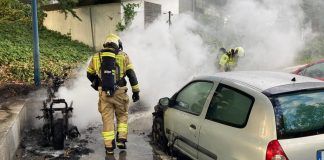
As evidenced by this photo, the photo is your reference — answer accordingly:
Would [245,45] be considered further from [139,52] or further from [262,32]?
[139,52]

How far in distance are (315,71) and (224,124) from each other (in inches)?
215

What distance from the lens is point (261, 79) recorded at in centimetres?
497

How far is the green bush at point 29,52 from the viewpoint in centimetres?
1134

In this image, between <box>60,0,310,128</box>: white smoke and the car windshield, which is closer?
the car windshield

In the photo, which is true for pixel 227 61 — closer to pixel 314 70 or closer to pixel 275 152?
pixel 314 70

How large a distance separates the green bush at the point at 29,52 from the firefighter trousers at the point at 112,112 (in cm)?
474

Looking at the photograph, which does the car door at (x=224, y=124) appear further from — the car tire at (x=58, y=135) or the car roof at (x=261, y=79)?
the car tire at (x=58, y=135)

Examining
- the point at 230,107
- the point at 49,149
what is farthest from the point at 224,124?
the point at 49,149

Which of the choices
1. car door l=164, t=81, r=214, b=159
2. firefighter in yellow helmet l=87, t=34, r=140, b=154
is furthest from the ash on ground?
car door l=164, t=81, r=214, b=159

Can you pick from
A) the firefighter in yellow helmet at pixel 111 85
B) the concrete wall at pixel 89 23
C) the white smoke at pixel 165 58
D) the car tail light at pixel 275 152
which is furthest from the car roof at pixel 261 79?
the concrete wall at pixel 89 23

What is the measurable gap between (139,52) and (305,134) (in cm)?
727

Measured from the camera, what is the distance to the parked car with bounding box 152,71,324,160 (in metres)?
4.13

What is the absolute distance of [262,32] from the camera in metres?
19.1

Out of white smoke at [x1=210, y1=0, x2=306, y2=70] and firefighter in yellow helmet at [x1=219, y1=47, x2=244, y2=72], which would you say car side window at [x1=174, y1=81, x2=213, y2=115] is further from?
Result: white smoke at [x1=210, y1=0, x2=306, y2=70]
